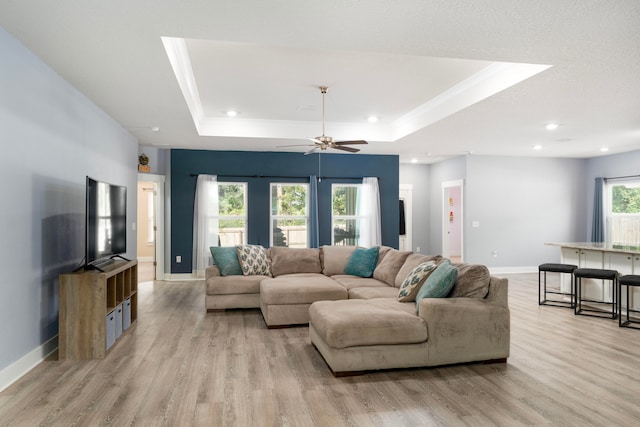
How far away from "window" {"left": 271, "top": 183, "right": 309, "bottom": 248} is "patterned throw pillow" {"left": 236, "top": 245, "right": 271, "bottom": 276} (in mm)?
2674

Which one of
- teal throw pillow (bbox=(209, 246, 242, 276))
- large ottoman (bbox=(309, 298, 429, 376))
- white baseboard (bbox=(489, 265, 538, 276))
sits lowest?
white baseboard (bbox=(489, 265, 538, 276))

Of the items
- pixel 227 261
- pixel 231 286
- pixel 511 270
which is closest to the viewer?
pixel 231 286

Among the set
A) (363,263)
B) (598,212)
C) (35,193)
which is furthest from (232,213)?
(598,212)

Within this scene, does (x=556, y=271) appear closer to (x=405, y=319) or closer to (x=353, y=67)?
(x=405, y=319)

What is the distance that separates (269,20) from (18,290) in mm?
2793

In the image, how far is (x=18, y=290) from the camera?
3.30m

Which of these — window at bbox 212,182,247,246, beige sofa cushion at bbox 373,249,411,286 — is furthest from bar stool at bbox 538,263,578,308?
window at bbox 212,182,247,246

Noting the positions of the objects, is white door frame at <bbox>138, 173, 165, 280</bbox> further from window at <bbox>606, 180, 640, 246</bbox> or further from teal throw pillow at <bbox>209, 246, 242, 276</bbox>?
window at <bbox>606, 180, 640, 246</bbox>

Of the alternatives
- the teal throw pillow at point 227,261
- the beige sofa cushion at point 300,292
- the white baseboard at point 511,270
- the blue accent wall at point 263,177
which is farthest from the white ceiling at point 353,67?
the white baseboard at point 511,270

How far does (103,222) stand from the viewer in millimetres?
4242

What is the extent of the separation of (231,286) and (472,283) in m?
3.02

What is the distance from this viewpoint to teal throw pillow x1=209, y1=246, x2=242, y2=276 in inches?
223

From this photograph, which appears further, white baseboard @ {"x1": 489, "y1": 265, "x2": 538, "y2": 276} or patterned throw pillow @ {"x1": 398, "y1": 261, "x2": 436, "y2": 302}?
white baseboard @ {"x1": 489, "y1": 265, "x2": 538, "y2": 276}

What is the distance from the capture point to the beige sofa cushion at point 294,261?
587cm
